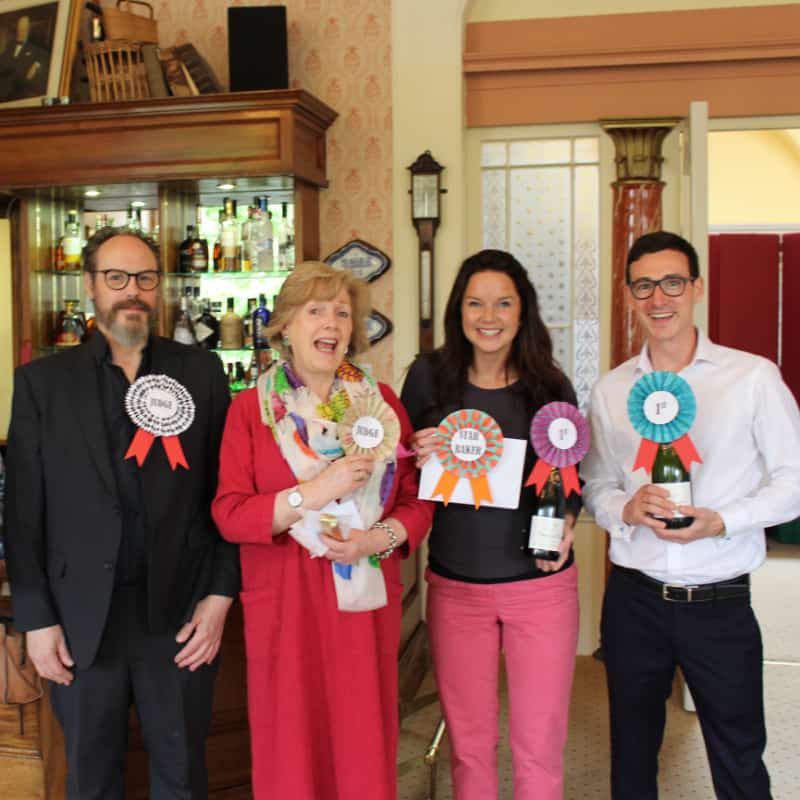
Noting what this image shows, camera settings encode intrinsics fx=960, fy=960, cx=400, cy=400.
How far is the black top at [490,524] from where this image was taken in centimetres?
→ 238

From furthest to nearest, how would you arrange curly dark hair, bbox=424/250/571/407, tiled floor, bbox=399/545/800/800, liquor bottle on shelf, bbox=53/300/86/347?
liquor bottle on shelf, bbox=53/300/86/347 → tiled floor, bbox=399/545/800/800 → curly dark hair, bbox=424/250/571/407

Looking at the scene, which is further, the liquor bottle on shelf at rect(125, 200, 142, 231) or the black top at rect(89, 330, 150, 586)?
the liquor bottle on shelf at rect(125, 200, 142, 231)

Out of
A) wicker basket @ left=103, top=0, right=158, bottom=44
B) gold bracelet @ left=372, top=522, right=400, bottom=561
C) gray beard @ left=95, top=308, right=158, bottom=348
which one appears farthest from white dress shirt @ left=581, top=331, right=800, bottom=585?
wicker basket @ left=103, top=0, right=158, bottom=44

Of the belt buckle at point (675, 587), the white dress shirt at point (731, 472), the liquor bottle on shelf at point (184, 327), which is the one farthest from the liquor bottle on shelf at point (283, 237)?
the belt buckle at point (675, 587)

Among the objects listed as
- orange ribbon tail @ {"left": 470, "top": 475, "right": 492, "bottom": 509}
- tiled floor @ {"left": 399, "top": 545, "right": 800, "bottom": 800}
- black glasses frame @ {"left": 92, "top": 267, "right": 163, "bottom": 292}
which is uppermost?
black glasses frame @ {"left": 92, "top": 267, "right": 163, "bottom": 292}

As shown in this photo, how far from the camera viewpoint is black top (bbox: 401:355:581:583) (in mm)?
2377

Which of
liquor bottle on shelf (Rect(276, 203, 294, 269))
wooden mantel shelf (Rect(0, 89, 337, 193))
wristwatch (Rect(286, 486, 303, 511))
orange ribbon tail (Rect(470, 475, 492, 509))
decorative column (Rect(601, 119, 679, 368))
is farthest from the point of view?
liquor bottle on shelf (Rect(276, 203, 294, 269))

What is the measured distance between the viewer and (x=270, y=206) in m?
4.82

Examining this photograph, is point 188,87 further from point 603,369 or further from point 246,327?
point 603,369

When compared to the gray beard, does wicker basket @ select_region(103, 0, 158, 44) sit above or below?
above

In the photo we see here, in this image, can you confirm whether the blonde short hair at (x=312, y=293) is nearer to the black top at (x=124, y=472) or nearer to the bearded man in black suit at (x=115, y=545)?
the bearded man in black suit at (x=115, y=545)

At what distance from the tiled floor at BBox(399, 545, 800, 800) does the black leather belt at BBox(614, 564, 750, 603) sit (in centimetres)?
123

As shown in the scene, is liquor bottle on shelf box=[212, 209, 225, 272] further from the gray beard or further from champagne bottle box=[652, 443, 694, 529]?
champagne bottle box=[652, 443, 694, 529]

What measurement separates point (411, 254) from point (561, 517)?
2.42 metres
